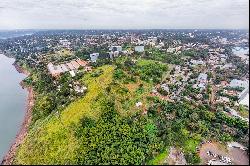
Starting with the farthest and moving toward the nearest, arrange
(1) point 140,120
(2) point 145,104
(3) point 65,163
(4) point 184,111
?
1. (2) point 145,104
2. (4) point 184,111
3. (1) point 140,120
4. (3) point 65,163

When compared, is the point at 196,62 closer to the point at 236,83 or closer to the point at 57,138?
the point at 236,83

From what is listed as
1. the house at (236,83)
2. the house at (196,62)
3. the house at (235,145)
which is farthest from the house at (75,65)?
the house at (235,145)

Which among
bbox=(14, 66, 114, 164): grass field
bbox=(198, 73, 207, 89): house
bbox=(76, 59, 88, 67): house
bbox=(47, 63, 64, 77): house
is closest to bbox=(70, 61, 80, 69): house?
bbox=(76, 59, 88, 67): house

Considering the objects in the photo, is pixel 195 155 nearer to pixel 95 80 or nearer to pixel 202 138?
pixel 202 138

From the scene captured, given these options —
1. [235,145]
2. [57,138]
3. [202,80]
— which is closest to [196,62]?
[202,80]

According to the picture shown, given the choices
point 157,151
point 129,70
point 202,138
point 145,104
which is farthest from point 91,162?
point 129,70

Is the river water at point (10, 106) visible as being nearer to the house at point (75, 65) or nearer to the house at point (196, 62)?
the house at point (75, 65)

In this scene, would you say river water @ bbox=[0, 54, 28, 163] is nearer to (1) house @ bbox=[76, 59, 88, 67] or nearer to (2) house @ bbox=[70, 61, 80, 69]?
(2) house @ bbox=[70, 61, 80, 69]

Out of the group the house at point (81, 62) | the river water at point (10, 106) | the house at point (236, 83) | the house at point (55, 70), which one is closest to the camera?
the river water at point (10, 106)
